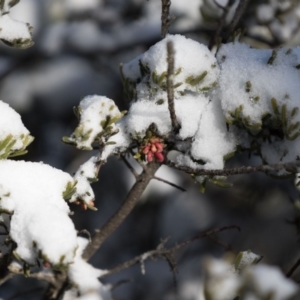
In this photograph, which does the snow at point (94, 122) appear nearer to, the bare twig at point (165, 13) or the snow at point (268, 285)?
the bare twig at point (165, 13)

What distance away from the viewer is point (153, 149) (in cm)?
100

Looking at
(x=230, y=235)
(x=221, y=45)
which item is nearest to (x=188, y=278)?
(x=230, y=235)

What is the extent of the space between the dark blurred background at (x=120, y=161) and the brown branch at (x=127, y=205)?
0.75 meters

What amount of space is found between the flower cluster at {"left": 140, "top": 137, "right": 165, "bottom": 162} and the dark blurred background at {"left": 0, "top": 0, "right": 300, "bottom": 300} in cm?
87

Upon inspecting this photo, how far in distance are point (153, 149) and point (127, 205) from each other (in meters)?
0.23

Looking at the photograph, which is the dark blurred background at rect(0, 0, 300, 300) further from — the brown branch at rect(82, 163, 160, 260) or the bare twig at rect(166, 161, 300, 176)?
the bare twig at rect(166, 161, 300, 176)

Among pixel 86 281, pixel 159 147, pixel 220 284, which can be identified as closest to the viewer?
pixel 220 284

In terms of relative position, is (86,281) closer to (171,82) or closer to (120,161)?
(171,82)

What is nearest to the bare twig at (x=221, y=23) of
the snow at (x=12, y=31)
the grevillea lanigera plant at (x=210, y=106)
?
the grevillea lanigera plant at (x=210, y=106)

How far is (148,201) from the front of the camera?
200cm

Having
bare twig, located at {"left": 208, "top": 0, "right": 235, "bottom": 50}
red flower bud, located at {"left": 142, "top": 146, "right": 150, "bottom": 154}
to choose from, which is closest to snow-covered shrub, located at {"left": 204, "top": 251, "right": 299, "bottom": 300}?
red flower bud, located at {"left": 142, "top": 146, "right": 150, "bottom": 154}

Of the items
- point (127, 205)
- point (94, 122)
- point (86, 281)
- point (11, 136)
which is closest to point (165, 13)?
point (94, 122)

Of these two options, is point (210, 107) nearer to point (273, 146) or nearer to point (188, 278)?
point (273, 146)

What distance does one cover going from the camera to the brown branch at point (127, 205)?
3.64ft
